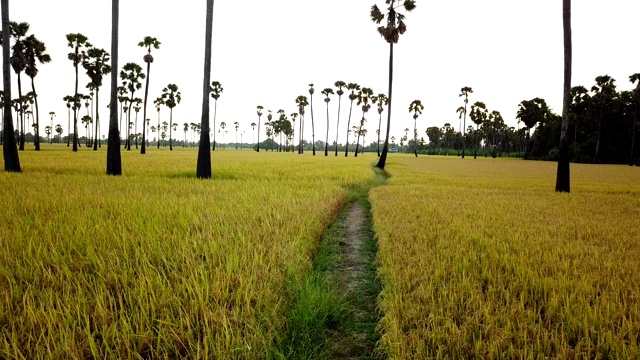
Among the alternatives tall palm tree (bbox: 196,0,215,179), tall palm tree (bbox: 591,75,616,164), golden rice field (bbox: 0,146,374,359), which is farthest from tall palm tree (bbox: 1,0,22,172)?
tall palm tree (bbox: 591,75,616,164)

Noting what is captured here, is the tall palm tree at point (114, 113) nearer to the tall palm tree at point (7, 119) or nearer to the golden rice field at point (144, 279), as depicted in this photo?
the tall palm tree at point (7, 119)

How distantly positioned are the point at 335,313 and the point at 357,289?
101 cm

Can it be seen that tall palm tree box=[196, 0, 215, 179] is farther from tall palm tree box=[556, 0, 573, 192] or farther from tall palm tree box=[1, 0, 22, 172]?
tall palm tree box=[556, 0, 573, 192]

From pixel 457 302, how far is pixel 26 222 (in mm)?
6810

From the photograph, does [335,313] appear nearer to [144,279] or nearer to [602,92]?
[144,279]

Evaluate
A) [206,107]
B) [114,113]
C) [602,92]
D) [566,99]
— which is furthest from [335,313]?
[602,92]

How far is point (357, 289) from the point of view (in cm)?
432

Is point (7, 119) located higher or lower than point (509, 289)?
higher

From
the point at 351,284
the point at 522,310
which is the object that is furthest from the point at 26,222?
the point at 522,310

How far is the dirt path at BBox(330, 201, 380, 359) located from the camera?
9.80ft

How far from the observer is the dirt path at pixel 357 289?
2.99m

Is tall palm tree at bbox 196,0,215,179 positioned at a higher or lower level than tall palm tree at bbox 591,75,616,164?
lower

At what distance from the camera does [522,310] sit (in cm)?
300

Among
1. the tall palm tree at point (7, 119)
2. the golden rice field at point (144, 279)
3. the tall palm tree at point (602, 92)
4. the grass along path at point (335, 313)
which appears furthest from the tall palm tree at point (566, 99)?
the tall palm tree at point (602, 92)
